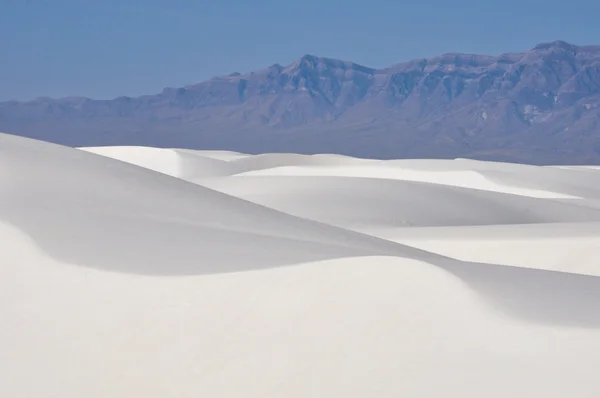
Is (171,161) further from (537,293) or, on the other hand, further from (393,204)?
(537,293)

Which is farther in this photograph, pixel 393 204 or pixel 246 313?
pixel 393 204

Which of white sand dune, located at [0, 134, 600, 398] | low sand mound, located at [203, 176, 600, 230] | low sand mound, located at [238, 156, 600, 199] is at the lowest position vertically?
white sand dune, located at [0, 134, 600, 398]

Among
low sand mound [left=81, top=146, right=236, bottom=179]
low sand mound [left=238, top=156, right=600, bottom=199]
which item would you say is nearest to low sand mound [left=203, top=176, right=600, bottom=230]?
low sand mound [left=238, top=156, right=600, bottom=199]

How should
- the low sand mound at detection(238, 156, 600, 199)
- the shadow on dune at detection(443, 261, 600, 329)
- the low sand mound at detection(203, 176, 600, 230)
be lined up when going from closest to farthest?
the shadow on dune at detection(443, 261, 600, 329), the low sand mound at detection(203, 176, 600, 230), the low sand mound at detection(238, 156, 600, 199)

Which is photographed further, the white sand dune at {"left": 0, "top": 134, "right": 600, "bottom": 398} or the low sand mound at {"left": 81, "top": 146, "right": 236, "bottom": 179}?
the low sand mound at {"left": 81, "top": 146, "right": 236, "bottom": 179}

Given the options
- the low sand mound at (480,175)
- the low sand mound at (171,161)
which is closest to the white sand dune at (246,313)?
the low sand mound at (480,175)

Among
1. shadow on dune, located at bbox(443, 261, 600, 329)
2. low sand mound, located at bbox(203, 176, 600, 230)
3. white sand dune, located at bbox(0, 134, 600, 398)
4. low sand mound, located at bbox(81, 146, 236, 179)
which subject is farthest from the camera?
low sand mound, located at bbox(81, 146, 236, 179)

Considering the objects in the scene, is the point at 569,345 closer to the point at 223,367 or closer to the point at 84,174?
the point at 223,367

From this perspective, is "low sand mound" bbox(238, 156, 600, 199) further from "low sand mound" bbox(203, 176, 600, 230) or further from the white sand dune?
the white sand dune

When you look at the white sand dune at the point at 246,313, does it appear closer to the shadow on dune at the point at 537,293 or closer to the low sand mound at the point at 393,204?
the shadow on dune at the point at 537,293

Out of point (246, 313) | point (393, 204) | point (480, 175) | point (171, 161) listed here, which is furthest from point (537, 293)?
point (171, 161)

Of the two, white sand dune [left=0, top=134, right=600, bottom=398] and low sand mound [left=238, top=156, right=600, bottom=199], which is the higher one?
low sand mound [left=238, top=156, right=600, bottom=199]

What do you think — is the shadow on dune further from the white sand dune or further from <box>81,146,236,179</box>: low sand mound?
<box>81,146,236,179</box>: low sand mound

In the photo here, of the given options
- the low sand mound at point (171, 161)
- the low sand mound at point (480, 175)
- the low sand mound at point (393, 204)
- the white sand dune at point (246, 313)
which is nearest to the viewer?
the white sand dune at point (246, 313)
